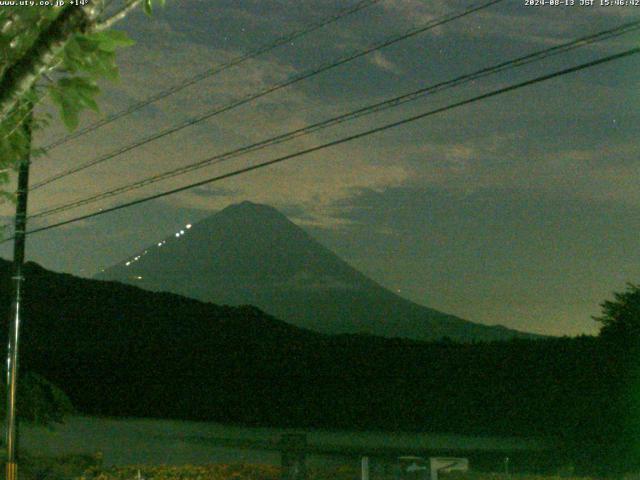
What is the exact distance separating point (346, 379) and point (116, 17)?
28.9 metres

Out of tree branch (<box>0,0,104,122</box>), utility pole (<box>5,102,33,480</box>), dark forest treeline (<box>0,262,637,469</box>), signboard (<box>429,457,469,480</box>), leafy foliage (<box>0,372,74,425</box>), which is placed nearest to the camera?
tree branch (<box>0,0,104,122</box>)

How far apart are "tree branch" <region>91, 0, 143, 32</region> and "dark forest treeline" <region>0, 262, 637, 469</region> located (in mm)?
18493

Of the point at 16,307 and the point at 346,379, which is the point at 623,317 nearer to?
the point at 346,379

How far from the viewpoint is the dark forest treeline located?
24.5 metres

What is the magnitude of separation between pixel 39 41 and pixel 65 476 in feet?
51.3

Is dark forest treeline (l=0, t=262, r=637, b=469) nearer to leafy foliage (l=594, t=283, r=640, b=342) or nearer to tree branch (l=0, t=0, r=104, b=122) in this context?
leafy foliage (l=594, t=283, r=640, b=342)

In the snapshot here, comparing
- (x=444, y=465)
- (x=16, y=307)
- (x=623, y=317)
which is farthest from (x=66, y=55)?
(x=623, y=317)

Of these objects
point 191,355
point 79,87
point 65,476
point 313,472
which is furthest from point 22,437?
point 79,87

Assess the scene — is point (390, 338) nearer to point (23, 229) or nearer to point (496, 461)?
point (496, 461)

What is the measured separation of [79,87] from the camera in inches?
139

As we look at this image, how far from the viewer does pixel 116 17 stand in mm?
3404

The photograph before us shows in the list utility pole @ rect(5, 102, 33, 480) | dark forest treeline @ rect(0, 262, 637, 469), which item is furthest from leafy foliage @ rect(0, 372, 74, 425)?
dark forest treeline @ rect(0, 262, 637, 469)

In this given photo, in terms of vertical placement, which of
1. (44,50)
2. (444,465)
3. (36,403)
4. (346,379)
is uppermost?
(44,50)

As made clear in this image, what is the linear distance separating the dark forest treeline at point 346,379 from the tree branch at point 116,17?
60.7 feet
